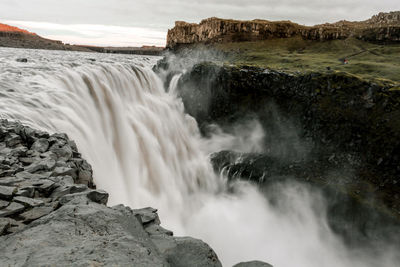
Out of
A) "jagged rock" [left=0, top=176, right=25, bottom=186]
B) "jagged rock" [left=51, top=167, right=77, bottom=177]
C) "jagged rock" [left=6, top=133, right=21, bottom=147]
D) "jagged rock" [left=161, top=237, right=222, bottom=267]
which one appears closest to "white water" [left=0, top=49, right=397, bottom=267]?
"jagged rock" [left=6, top=133, right=21, bottom=147]

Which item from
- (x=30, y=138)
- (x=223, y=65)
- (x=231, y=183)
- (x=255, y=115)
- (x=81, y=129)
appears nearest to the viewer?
(x=30, y=138)

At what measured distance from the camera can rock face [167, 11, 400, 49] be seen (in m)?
76.8

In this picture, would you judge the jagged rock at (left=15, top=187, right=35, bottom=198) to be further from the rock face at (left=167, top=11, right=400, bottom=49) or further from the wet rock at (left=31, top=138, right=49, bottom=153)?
the rock face at (left=167, top=11, right=400, bottom=49)

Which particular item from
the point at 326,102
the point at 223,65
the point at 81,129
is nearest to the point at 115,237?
the point at 81,129

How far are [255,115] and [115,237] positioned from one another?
23648mm

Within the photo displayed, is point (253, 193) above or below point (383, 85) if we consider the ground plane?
below

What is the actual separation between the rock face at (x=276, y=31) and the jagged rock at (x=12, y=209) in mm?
87907

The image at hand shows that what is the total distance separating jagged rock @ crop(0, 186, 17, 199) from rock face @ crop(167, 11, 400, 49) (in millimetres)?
87815

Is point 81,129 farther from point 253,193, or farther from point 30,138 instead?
point 253,193

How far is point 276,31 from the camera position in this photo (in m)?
104

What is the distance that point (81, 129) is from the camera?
44.7 feet

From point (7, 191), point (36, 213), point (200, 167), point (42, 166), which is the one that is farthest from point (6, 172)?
point (200, 167)

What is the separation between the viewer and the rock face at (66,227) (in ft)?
14.0

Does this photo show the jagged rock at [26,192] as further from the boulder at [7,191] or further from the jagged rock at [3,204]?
the jagged rock at [3,204]
